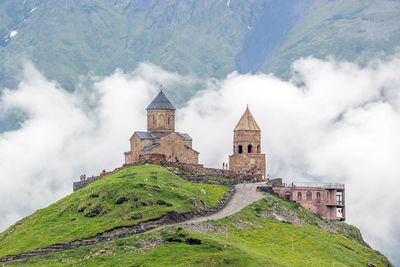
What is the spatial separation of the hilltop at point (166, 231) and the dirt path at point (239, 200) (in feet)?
1.94

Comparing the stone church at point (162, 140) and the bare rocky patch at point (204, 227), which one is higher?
the stone church at point (162, 140)

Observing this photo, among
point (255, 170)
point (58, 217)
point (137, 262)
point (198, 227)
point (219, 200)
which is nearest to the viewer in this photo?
point (137, 262)

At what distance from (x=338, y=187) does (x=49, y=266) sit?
51396 mm

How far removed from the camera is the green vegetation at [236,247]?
8931 centimetres

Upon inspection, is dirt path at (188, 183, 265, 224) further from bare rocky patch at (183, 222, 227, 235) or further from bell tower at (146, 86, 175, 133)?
bell tower at (146, 86, 175, 133)

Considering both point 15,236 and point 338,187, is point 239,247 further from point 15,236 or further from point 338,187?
point 338,187

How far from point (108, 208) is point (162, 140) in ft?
107

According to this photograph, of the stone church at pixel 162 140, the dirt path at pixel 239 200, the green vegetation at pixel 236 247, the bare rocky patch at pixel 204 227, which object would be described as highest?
the stone church at pixel 162 140

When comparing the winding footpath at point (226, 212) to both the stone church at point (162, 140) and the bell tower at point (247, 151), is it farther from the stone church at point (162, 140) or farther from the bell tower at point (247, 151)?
the stone church at point (162, 140)

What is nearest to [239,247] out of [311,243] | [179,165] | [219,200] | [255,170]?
[311,243]

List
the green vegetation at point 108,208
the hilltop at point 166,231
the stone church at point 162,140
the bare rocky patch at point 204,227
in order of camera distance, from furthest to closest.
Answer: the stone church at point 162,140
the green vegetation at point 108,208
the bare rocky patch at point 204,227
the hilltop at point 166,231

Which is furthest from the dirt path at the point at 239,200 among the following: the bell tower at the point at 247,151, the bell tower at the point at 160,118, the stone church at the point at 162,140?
the bell tower at the point at 160,118

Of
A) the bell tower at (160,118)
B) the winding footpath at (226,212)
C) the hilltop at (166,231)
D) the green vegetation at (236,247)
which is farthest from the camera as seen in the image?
the bell tower at (160,118)

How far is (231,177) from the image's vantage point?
418ft
